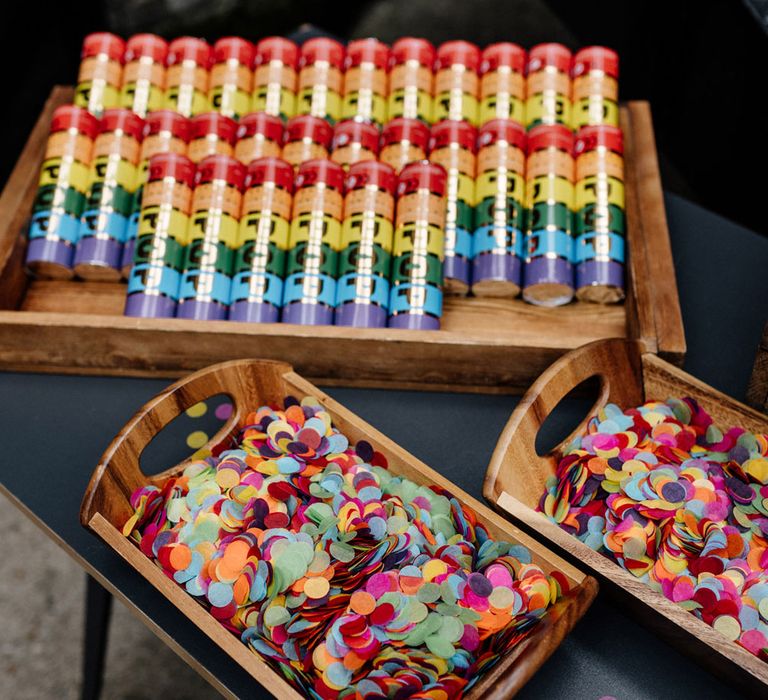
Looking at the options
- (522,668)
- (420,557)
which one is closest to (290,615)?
(420,557)

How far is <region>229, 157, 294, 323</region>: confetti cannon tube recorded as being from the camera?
4.67 ft

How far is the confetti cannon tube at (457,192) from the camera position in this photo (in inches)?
58.6

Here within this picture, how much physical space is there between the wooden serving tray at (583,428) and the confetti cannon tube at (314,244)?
46cm

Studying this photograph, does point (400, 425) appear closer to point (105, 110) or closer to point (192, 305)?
point (192, 305)

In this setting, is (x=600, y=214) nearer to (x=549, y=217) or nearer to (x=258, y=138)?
(x=549, y=217)

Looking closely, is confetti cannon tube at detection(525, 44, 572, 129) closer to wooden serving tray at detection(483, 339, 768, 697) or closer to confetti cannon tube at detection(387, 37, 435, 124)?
confetti cannon tube at detection(387, 37, 435, 124)

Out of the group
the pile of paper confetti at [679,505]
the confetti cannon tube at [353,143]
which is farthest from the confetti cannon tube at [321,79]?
the pile of paper confetti at [679,505]

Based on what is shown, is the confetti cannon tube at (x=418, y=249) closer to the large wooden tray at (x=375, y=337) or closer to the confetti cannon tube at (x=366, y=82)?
the large wooden tray at (x=375, y=337)

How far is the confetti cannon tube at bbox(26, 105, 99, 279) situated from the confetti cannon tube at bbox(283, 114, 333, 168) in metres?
0.41

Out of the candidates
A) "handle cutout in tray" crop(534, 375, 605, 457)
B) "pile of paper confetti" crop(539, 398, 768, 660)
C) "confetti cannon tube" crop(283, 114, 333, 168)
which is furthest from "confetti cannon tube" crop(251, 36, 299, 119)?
"pile of paper confetti" crop(539, 398, 768, 660)

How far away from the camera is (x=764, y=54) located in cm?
200

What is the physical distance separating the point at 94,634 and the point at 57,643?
0.49m

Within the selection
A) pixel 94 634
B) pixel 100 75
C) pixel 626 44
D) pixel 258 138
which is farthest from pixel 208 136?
pixel 626 44

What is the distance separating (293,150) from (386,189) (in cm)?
25
